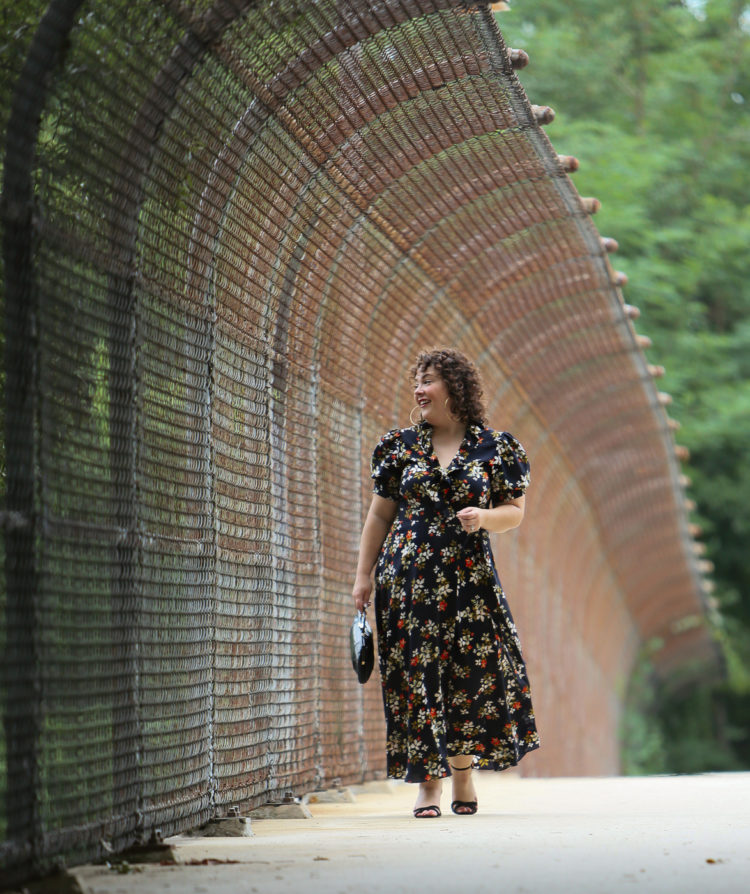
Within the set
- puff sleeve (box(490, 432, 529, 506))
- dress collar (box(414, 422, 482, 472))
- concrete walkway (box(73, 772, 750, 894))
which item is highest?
dress collar (box(414, 422, 482, 472))

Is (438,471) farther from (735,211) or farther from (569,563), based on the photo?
(735,211)

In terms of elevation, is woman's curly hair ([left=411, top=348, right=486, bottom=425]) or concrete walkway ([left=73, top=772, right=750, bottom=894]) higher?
woman's curly hair ([left=411, top=348, right=486, bottom=425])

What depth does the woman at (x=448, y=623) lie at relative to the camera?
5980 mm

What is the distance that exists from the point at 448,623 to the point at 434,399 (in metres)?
0.85

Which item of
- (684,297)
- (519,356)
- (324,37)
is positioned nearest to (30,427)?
(324,37)

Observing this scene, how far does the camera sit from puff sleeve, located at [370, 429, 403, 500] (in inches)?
244

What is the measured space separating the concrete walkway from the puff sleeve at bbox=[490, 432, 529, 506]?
1.18m

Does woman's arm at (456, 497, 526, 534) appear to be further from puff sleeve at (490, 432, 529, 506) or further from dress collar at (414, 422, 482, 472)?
dress collar at (414, 422, 482, 472)

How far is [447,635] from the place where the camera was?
6.02m

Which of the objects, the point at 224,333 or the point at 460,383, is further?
the point at 460,383

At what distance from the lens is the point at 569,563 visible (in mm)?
16078

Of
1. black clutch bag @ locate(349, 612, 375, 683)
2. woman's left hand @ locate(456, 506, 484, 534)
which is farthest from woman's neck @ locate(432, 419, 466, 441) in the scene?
black clutch bag @ locate(349, 612, 375, 683)

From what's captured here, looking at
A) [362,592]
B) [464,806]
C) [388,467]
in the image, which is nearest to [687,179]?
[388,467]

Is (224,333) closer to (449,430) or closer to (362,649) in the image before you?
(449,430)
